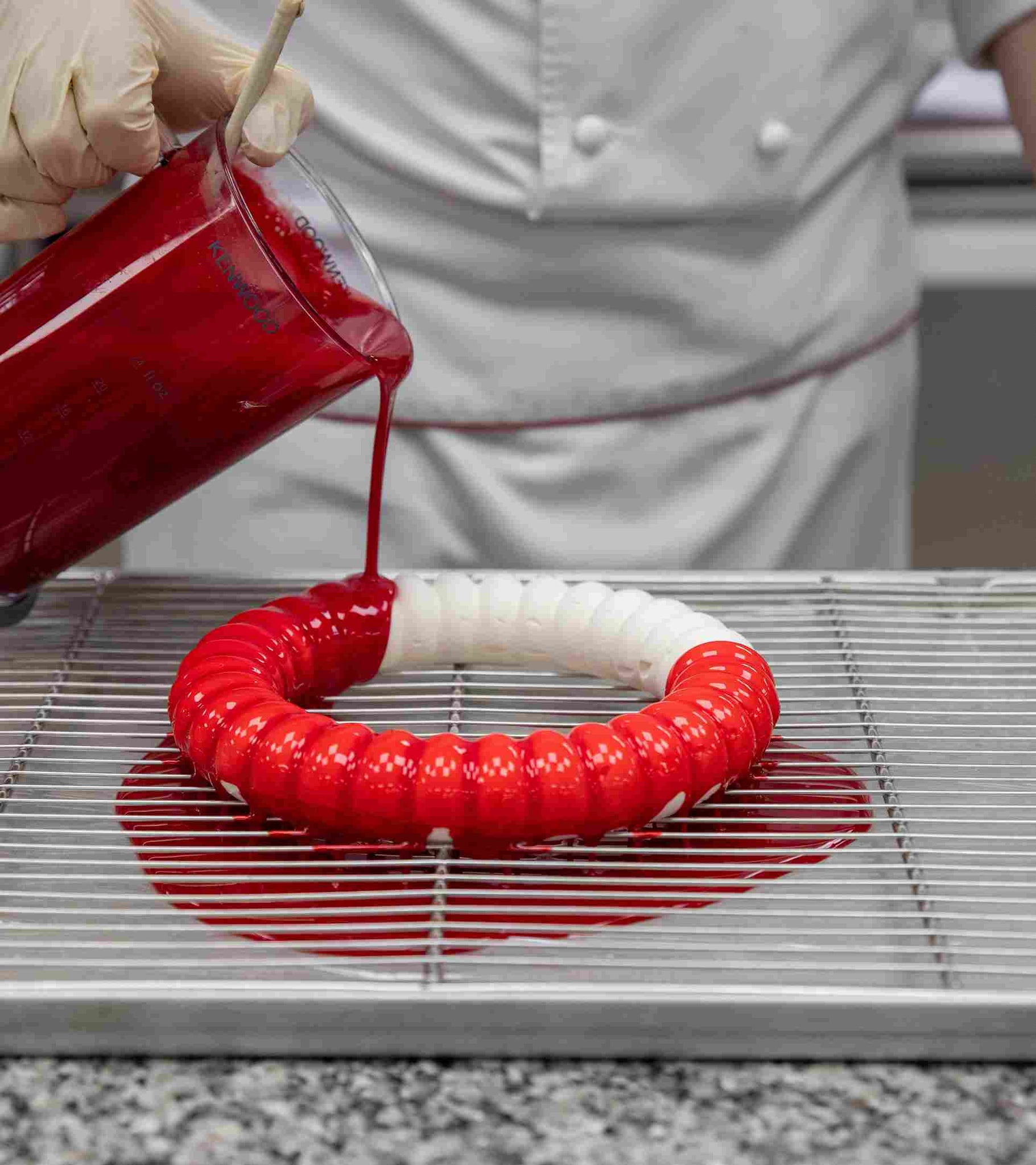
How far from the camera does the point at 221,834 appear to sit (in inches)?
24.0

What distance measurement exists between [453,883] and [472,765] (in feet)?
0.17

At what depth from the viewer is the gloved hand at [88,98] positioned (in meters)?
0.69

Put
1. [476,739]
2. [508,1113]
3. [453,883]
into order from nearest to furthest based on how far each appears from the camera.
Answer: [508,1113]
[453,883]
[476,739]

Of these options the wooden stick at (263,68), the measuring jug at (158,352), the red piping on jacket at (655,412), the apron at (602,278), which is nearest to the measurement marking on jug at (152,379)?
the measuring jug at (158,352)

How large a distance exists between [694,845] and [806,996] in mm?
135

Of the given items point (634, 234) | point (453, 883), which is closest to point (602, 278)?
point (634, 234)

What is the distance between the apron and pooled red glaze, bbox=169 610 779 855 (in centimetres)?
32

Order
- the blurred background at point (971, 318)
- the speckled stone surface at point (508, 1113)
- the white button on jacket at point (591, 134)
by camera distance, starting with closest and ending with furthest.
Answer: the speckled stone surface at point (508, 1113)
the white button on jacket at point (591, 134)
the blurred background at point (971, 318)

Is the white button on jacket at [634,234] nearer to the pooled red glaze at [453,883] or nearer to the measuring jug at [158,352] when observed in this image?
the measuring jug at [158,352]

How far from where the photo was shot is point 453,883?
1.94 feet

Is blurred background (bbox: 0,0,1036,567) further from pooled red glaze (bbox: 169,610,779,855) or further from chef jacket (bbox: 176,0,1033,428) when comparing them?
pooled red glaze (bbox: 169,610,779,855)

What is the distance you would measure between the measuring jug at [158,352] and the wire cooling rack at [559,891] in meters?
0.12

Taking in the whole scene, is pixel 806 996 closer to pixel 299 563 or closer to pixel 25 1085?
pixel 25 1085

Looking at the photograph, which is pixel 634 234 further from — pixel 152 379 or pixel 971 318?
pixel 971 318
